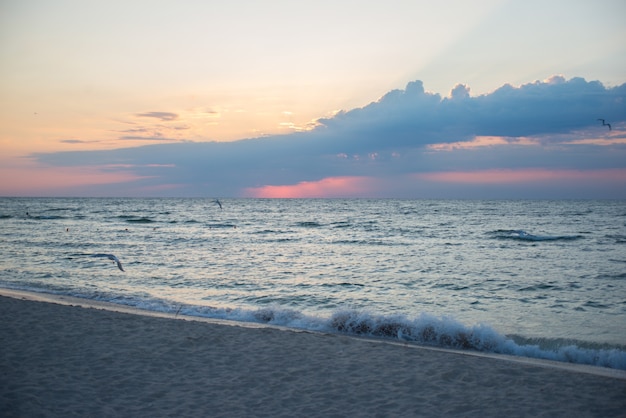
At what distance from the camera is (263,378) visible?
7.35m

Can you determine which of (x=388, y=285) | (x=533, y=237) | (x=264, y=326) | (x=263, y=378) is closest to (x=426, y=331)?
(x=264, y=326)

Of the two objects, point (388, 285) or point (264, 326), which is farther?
point (388, 285)

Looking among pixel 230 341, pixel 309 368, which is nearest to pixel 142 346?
pixel 230 341

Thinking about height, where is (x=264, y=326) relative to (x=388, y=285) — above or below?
above

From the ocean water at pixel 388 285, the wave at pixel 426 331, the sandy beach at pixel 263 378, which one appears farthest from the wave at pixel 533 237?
the sandy beach at pixel 263 378

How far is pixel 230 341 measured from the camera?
9461mm

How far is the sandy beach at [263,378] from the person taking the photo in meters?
6.18

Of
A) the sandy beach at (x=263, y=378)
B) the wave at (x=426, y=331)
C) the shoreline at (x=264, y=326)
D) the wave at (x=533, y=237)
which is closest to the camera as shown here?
the sandy beach at (x=263, y=378)

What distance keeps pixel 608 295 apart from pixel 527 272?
4.69 m

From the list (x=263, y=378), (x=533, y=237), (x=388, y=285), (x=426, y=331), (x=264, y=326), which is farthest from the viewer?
(x=533, y=237)

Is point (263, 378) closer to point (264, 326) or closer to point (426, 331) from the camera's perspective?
point (264, 326)

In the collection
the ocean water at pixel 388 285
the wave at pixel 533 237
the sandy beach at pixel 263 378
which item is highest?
the sandy beach at pixel 263 378

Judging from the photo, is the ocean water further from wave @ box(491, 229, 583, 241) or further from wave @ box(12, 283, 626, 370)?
wave @ box(491, 229, 583, 241)

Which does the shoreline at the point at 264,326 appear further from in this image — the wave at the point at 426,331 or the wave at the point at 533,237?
the wave at the point at 533,237
